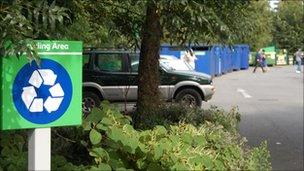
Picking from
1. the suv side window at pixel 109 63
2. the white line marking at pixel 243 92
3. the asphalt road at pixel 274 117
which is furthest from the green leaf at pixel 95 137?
the white line marking at pixel 243 92

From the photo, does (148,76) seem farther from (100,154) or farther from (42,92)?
(42,92)

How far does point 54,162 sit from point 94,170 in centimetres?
59

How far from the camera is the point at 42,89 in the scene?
338cm

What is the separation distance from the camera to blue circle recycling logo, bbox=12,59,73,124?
3.37 m

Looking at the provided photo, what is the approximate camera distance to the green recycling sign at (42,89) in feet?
11.0

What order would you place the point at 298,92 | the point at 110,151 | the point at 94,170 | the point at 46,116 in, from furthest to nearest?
the point at 298,92 < the point at 110,151 < the point at 94,170 < the point at 46,116

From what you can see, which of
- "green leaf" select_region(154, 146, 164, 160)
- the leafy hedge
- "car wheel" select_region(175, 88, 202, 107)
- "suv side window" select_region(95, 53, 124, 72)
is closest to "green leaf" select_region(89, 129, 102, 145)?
the leafy hedge

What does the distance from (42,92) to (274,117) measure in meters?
13.1

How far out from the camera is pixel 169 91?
1627 cm

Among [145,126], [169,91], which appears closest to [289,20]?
[169,91]

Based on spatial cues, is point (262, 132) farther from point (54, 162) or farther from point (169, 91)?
point (54, 162)

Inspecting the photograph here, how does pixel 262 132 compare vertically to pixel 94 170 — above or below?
below

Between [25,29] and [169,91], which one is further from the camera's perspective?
[169,91]

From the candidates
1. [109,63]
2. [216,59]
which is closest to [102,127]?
[109,63]
